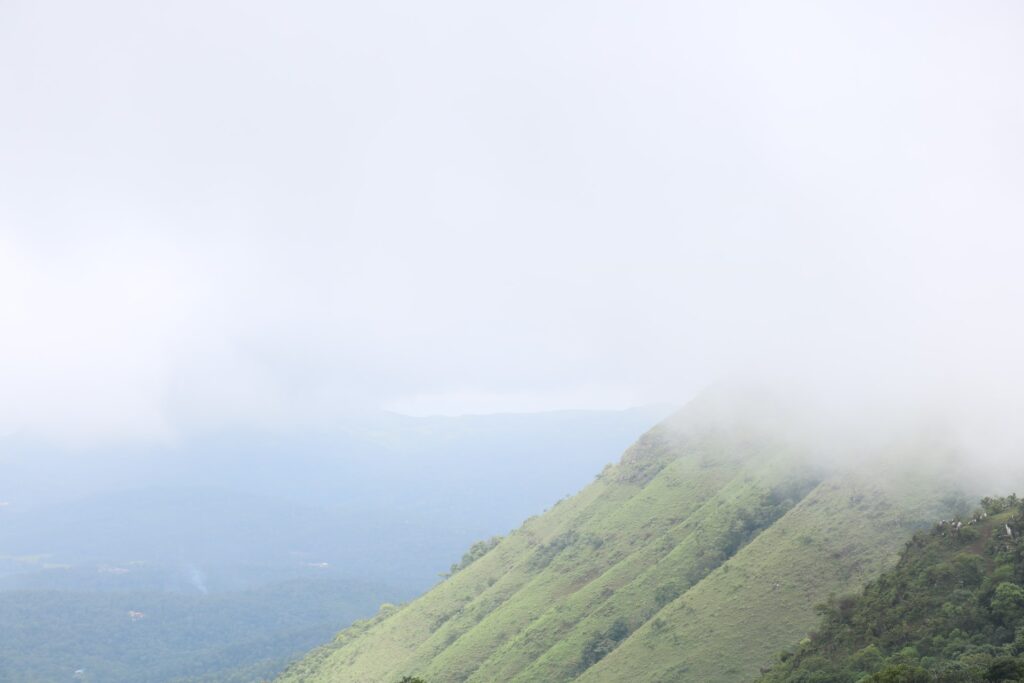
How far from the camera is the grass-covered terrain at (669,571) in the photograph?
97438 mm

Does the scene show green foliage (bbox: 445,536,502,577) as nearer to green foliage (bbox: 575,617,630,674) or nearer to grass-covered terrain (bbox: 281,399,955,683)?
grass-covered terrain (bbox: 281,399,955,683)

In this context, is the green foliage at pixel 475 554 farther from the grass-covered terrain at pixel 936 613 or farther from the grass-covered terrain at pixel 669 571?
the grass-covered terrain at pixel 936 613

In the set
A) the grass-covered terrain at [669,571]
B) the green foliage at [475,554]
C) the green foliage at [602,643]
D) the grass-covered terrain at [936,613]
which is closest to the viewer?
the grass-covered terrain at [936,613]

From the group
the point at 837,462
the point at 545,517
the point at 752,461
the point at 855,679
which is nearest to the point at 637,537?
the point at 752,461

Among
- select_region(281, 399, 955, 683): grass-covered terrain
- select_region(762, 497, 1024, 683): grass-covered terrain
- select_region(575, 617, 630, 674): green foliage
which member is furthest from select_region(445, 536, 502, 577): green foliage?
select_region(762, 497, 1024, 683): grass-covered terrain

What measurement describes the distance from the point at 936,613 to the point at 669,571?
47.5m

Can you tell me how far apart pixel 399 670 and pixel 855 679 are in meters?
88.8

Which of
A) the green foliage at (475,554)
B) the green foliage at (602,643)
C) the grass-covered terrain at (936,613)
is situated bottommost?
the grass-covered terrain at (936,613)

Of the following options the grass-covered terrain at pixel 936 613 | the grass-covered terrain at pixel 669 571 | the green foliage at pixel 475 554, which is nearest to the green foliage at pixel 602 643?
the grass-covered terrain at pixel 669 571

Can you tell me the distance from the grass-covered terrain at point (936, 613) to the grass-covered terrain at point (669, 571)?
13.8 meters

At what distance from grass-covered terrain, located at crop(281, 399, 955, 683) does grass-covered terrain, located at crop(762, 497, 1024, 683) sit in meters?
13.8

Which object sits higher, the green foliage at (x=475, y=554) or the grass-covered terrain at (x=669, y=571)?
the green foliage at (x=475, y=554)

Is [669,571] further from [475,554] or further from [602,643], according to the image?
[475,554]

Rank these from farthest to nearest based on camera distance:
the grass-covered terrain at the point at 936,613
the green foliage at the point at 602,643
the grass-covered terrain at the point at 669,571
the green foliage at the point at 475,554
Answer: the green foliage at the point at 475,554, the green foliage at the point at 602,643, the grass-covered terrain at the point at 669,571, the grass-covered terrain at the point at 936,613
